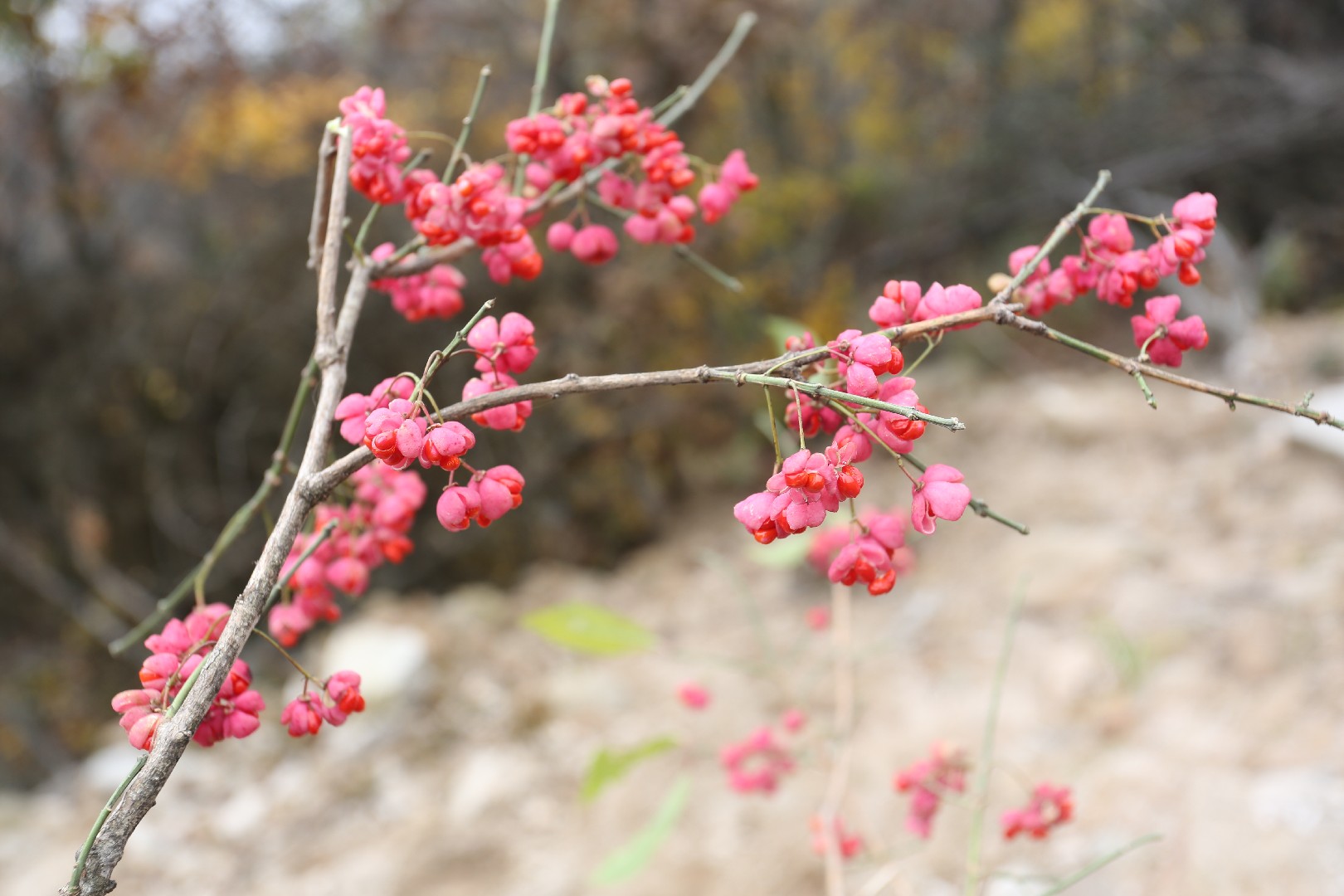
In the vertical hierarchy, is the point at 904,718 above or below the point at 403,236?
below

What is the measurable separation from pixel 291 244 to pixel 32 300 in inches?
33.8

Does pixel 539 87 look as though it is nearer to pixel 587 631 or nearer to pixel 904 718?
pixel 587 631

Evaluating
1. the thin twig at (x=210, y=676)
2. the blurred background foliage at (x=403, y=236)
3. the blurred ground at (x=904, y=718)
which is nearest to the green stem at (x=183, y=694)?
the thin twig at (x=210, y=676)

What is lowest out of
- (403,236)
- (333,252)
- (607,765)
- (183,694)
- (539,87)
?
(607,765)

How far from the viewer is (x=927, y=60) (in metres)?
6.02

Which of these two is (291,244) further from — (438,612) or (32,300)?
(438,612)

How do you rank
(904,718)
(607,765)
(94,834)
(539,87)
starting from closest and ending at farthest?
(94,834)
(539,87)
(607,765)
(904,718)

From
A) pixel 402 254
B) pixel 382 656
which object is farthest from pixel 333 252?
pixel 382 656

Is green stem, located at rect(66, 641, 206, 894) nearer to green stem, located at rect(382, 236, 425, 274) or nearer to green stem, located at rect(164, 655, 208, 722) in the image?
green stem, located at rect(164, 655, 208, 722)

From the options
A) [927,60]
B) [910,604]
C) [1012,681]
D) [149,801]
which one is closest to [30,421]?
[910,604]

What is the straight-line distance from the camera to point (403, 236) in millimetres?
3326

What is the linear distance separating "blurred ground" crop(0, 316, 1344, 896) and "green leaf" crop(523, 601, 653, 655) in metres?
0.12

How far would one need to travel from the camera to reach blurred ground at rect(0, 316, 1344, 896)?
4.71ft

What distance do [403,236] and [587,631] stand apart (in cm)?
251
